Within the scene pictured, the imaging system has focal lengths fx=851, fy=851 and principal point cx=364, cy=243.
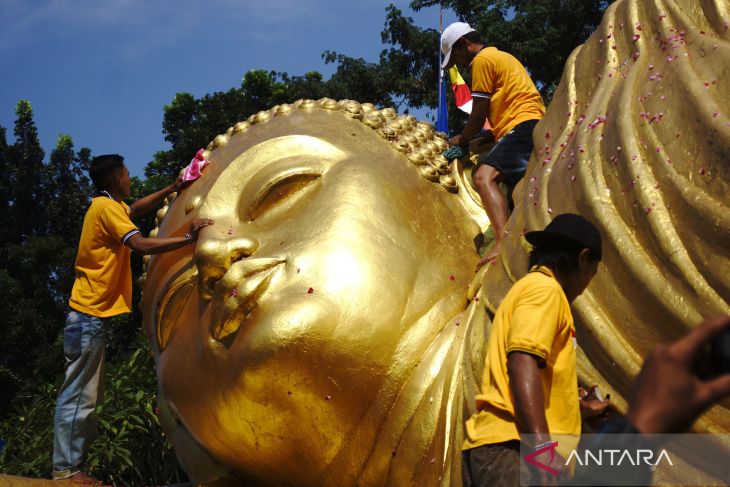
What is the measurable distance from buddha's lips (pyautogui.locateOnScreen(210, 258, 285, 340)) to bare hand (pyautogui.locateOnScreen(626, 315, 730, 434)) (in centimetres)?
226

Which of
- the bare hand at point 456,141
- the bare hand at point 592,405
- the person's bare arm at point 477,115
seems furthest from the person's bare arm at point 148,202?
the bare hand at point 592,405

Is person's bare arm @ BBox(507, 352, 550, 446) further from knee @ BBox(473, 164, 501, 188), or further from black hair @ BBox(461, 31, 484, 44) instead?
black hair @ BBox(461, 31, 484, 44)

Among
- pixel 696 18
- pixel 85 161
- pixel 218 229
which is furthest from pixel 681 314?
pixel 85 161

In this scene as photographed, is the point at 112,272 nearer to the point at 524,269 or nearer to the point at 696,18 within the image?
the point at 524,269

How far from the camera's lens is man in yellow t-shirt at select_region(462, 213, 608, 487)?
Answer: 193 centimetres

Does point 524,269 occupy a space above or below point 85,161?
below

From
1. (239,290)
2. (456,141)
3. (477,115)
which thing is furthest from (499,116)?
(239,290)

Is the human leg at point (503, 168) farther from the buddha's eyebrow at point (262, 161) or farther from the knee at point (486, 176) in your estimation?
the buddha's eyebrow at point (262, 161)

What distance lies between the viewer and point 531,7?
48.2 feet

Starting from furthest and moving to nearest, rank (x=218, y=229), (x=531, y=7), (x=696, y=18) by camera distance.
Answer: (x=531, y=7) < (x=218, y=229) < (x=696, y=18)

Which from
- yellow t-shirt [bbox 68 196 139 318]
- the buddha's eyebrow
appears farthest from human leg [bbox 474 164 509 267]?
yellow t-shirt [bbox 68 196 139 318]

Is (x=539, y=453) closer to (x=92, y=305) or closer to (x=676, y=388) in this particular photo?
(x=676, y=388)

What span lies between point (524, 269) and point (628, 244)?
0.41 meters

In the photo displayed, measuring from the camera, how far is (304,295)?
3.15 m
